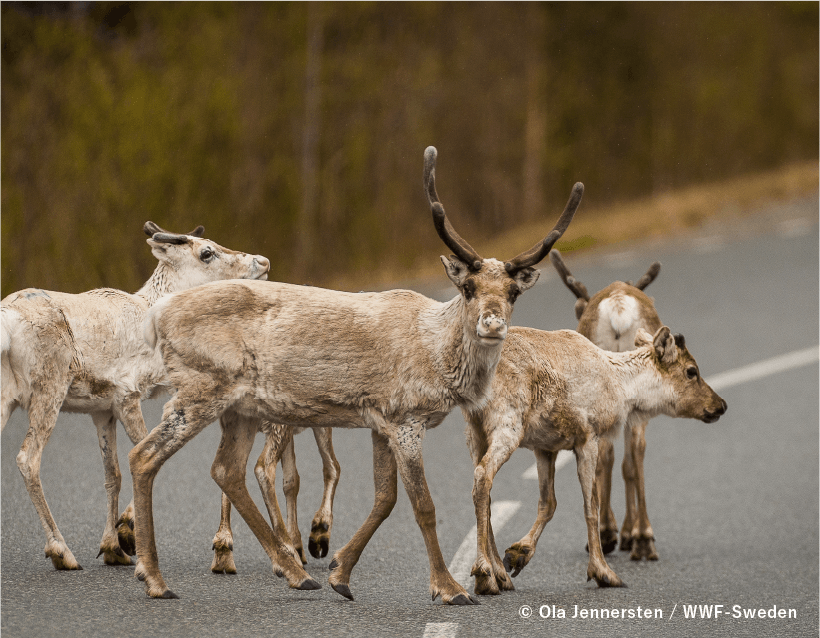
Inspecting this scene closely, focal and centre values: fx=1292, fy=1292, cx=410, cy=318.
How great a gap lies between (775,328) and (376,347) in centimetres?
1407

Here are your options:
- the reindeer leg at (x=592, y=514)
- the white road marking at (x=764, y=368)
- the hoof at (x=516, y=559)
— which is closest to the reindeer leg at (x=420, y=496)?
the hoof at (x=516, y=559)

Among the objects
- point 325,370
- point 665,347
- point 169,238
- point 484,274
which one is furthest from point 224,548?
point 665,347

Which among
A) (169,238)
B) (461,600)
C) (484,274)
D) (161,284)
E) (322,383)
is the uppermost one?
(169,238)

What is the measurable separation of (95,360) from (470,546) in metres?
3.33

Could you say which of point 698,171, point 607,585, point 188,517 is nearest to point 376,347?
point 607,585

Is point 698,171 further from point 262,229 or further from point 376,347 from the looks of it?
point 376,347

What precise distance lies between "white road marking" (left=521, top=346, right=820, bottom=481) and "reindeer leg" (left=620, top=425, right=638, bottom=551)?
6.13 metres

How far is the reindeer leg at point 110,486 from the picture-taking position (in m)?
9.01

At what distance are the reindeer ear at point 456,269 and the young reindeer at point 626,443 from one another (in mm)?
2578

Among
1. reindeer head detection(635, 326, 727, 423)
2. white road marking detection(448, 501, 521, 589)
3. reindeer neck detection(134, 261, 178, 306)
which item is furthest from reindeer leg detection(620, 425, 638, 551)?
reindeer neck detection(134, 261, 178, 306)

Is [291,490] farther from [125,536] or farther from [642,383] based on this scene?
[642,383]

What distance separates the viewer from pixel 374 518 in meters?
8.41

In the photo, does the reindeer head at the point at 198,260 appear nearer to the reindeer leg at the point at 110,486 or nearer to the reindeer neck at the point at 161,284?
the reindeer neck at the point at 161,284

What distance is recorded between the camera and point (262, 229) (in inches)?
891
